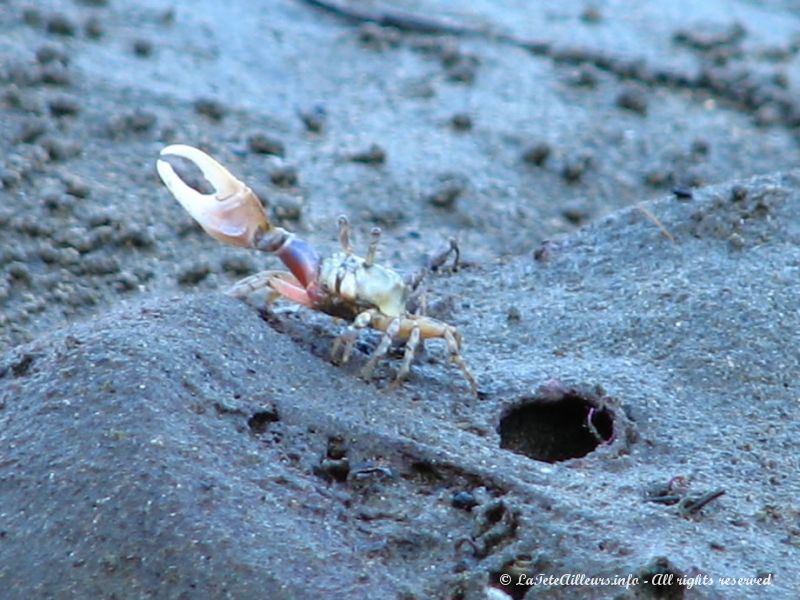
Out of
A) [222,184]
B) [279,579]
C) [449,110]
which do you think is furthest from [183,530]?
[449,110]

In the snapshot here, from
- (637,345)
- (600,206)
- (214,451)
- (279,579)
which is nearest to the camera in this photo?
(279,579)

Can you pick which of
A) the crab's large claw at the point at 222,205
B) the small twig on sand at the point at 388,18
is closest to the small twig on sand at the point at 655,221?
the crab's large claw at the point at 222,205

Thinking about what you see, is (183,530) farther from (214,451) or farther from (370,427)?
(370,427)

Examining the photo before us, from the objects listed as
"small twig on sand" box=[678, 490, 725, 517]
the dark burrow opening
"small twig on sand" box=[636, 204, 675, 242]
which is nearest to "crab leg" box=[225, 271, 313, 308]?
→ the dark burrow opening

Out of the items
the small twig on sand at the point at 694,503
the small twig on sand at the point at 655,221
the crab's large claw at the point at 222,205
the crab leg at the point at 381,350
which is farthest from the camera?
the small twig on sand at the point at 655,221

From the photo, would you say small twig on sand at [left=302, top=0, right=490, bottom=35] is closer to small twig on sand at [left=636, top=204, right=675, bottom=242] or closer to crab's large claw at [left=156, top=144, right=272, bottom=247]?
small twig on sand at [left=636, top=204, right=675, bottom=242]

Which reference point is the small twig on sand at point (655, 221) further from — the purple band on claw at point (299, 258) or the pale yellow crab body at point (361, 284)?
the purple band on claw at point (299, 258)

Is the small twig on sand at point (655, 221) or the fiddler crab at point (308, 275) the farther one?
the small twig on sand at point (655, 221)
